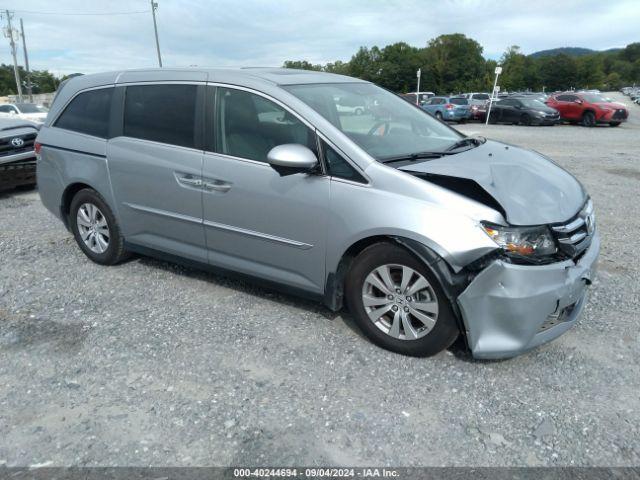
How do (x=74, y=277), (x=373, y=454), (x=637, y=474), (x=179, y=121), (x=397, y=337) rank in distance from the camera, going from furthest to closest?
(x=74, y=277), (x=179, y=121), (x=397, y=337), (x=373, y=454), (x=637, y=474)

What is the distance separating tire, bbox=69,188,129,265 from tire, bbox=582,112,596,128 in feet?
76.0

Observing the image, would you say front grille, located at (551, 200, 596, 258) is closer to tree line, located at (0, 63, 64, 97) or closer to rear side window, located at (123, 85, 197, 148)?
rear side window, located at (123, 85, 197, 148)

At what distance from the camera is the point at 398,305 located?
315 cm

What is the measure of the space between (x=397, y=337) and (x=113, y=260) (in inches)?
115

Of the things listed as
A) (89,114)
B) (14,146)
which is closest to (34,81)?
(14,146)

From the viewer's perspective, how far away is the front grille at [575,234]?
290 centimetres

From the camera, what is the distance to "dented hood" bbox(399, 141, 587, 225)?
291 centimetres

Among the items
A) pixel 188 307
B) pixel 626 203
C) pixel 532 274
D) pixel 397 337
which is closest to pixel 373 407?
pixel 397 337

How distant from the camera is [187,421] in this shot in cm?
268

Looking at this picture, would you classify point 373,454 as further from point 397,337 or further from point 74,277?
point 74,277

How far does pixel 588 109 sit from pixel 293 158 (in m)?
23.5

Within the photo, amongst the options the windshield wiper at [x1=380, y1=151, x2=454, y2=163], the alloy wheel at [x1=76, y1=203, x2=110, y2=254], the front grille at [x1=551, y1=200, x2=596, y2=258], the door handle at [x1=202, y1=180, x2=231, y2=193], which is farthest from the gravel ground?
the windshield wiper at [x1=380, y1=151, x2=454, y2=163]

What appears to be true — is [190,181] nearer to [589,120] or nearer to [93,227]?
[93,227]

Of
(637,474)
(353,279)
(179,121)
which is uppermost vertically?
(179,121)
